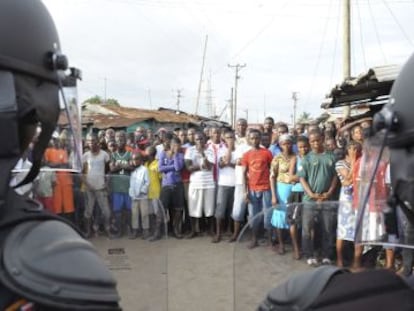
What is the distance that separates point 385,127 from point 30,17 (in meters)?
0.98

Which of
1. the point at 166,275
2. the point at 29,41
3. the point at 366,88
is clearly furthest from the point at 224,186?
the point at 29,41

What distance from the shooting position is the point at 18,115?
4.55 feet

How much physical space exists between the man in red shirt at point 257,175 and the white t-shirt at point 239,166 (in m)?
0.12

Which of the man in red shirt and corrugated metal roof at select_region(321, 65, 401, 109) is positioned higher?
corrugated metal roof at select_region(321, 65, 401, 109)

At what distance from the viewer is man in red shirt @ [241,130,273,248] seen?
6.88 m

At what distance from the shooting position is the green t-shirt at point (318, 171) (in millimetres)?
5434

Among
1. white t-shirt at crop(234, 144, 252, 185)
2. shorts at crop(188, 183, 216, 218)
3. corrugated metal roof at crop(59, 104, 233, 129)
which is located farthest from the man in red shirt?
corrugated metal roof at crop(59, 104, 233, 129)

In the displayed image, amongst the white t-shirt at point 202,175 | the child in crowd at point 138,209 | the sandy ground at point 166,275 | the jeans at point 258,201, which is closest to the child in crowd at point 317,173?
the jeans at point 258,201

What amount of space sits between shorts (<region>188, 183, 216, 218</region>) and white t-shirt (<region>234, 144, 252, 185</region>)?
55cm

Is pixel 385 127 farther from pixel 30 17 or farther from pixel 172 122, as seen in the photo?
pixel 172 122

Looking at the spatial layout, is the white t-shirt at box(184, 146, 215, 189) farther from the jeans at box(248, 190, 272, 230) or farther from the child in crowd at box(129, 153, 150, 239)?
the child in crowd at box(129, 153, 150, 239)

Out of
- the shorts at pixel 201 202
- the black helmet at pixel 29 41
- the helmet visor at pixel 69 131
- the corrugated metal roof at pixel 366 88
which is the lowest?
the shorts at pixel 201 202

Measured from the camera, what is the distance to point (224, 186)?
779 cm

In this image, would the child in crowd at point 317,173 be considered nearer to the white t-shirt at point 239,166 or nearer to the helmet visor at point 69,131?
the white t-shirt at point 239,166
